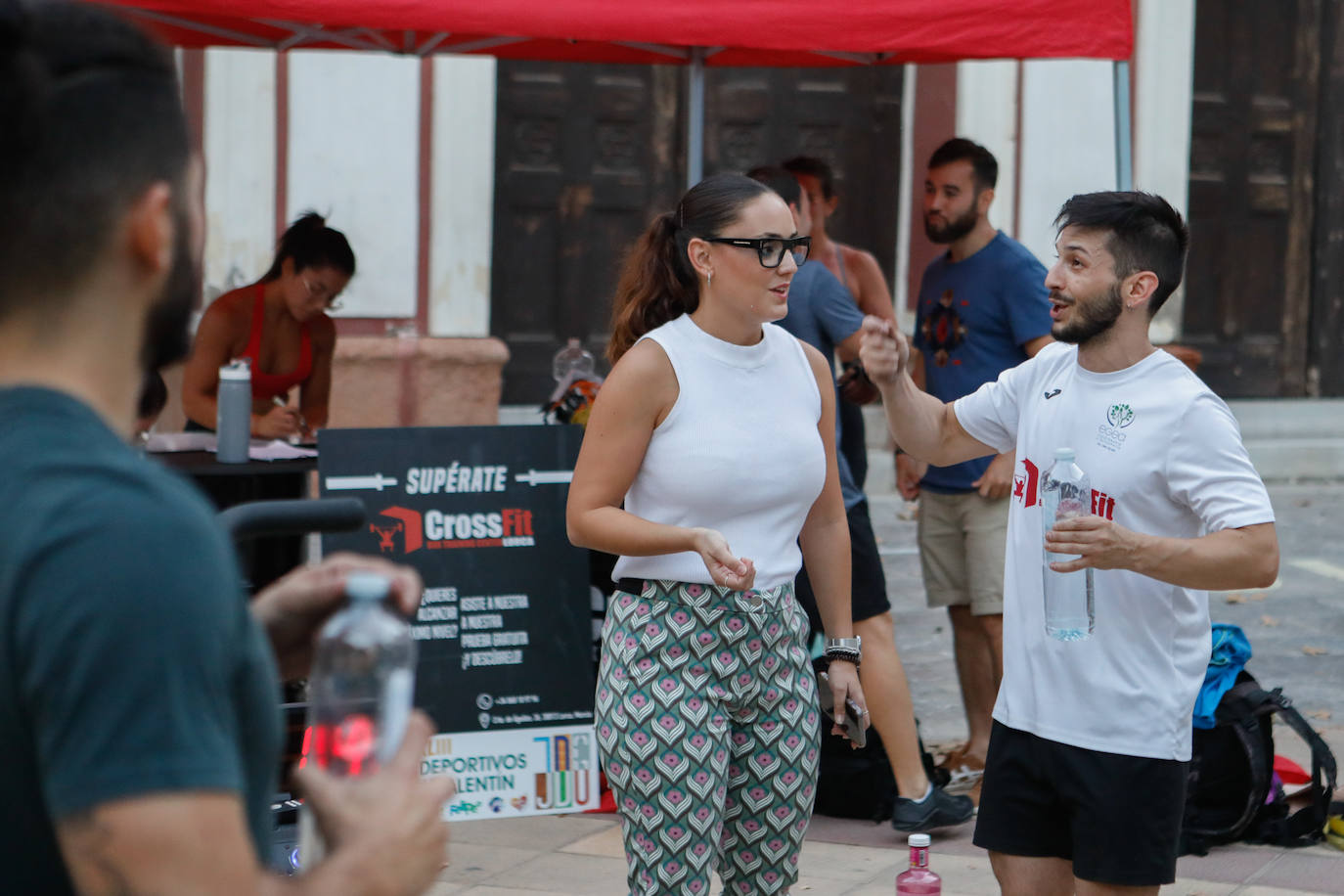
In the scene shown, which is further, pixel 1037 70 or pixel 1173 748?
pixel 1037 70

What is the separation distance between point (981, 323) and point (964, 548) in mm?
806

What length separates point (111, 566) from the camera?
1.10 meters

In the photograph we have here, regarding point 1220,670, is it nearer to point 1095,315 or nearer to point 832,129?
point 1095,315

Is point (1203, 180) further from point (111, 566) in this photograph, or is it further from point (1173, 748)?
point (111, 566)

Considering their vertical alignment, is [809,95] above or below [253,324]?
above

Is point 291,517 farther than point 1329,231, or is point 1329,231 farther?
point 1329,231

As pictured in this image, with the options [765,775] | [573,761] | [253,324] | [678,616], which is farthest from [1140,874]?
[253,324]

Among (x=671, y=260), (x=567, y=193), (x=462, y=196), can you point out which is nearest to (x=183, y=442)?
(x=671, y=260)

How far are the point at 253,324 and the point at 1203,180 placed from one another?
8.57 m

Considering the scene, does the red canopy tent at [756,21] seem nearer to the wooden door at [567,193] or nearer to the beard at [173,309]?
the beard at [173,309]

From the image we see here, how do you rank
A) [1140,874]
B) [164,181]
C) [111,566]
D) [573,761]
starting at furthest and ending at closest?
[573,761] → [1140,874] → [164,181] → [111,566]

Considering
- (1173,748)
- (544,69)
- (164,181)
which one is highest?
(544,69)

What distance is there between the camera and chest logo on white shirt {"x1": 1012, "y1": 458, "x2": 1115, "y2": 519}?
3.13 meters

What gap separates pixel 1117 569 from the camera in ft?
10.1
